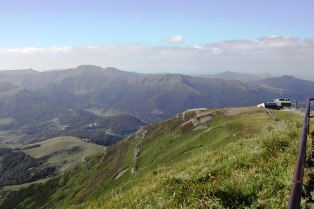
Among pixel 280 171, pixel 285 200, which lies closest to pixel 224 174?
pixel 280 171

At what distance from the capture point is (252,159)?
14.9 meters

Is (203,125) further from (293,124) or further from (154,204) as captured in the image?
(154,204)

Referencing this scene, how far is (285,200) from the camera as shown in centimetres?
960

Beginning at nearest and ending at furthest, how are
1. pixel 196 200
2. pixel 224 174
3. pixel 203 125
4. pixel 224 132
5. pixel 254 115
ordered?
pixel 196 200 → pixel 224 174 → pixel 224 132 → pixel 254 115 → pixel 203 125

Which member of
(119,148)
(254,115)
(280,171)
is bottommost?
(119,148)

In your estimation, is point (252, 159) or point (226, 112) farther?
point (226, 112)

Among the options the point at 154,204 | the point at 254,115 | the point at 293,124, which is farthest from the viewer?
the point at 254,115

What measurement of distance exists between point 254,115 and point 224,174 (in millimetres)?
75688

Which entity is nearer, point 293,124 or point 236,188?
point 236,188

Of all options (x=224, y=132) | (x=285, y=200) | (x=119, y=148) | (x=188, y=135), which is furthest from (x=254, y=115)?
(x=119, y=148)

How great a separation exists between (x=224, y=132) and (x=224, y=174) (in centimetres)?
6478

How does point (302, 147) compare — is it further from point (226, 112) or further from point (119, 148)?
point (119, 148)

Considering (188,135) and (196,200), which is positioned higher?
(196,200)

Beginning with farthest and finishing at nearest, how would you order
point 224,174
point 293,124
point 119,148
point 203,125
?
point 119,148 → point 203,125 → point 293,124 → point 224,174
